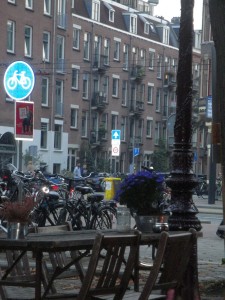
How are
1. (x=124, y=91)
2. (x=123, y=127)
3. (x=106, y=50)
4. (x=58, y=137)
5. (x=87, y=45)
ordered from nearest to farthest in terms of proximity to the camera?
(x=58, y=137) < (x=87, y=45) < (x=106, y=50) < (x=124, y=91) < (x=123, y=127)

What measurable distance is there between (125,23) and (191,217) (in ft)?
254

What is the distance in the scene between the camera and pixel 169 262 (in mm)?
7613

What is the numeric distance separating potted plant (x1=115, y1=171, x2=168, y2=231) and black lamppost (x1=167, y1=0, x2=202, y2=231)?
1455mm

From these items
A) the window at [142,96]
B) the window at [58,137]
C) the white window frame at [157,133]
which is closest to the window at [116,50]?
the window at [142,96]

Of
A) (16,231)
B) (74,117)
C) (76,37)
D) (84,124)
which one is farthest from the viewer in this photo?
(84,124)

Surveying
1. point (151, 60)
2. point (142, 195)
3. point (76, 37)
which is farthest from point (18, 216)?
point (151, 60)

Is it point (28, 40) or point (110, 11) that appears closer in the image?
point (28, 40)

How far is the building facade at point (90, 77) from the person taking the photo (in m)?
65.6

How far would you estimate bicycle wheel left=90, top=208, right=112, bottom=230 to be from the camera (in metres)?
19.6

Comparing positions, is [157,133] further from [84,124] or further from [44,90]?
[44,90]

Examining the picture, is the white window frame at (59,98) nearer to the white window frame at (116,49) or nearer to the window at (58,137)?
the window at (58,137)

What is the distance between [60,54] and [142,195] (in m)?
58.8

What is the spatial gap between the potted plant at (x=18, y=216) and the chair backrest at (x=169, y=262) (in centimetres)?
113

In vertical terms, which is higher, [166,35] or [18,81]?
[166,35]
